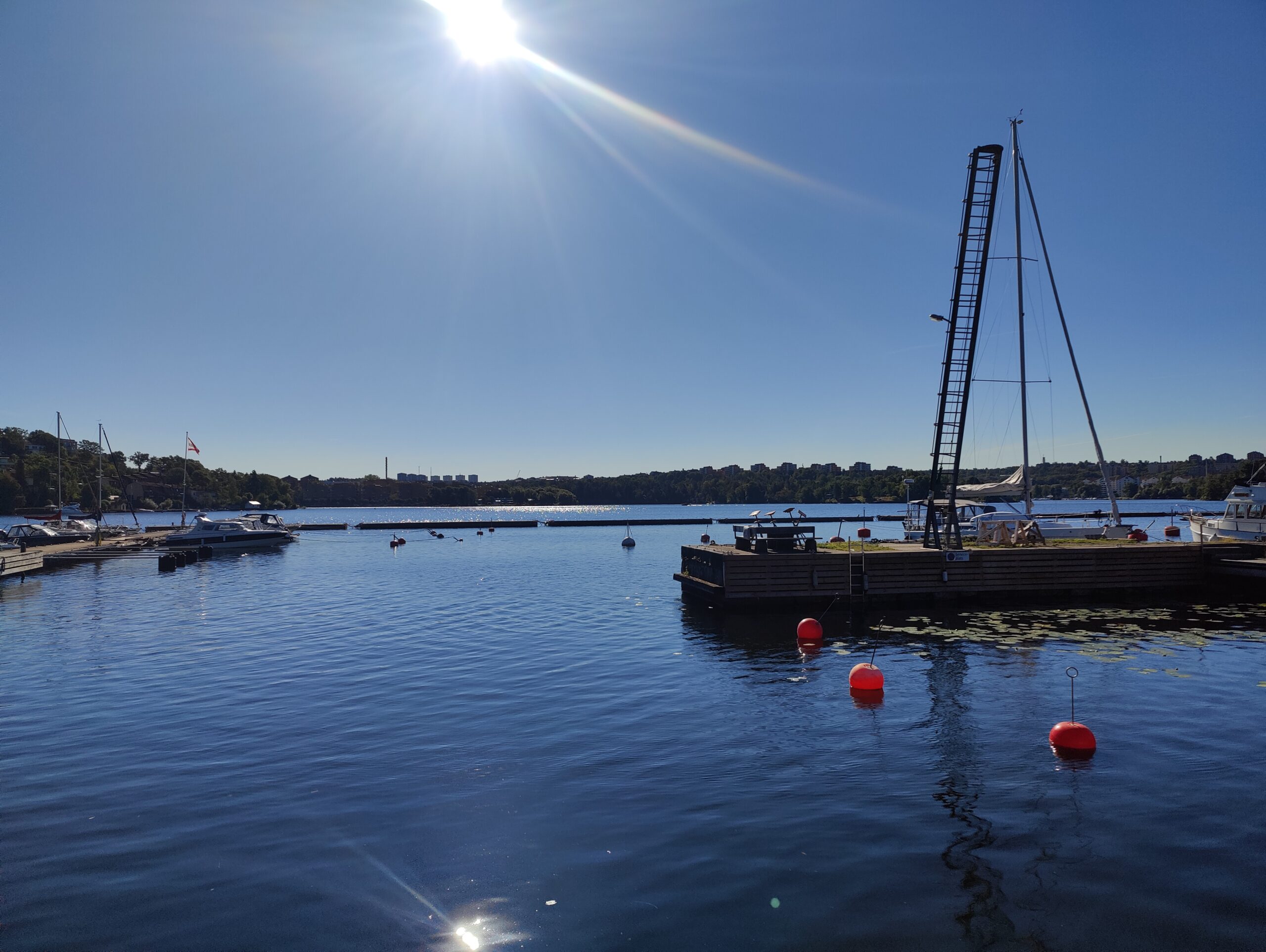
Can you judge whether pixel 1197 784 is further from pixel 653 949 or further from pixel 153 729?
pixel 153 729

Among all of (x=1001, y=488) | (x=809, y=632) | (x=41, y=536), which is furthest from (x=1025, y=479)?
(x=41, y=536)

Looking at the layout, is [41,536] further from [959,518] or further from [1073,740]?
[1073,740]

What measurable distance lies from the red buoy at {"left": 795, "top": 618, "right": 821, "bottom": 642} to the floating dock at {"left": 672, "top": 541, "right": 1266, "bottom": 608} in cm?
574

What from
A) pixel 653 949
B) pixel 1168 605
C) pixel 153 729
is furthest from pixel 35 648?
pixel 1168 605

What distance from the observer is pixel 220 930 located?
26.9 feet

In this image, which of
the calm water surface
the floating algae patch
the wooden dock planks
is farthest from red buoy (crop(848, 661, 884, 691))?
the wooden dock planks

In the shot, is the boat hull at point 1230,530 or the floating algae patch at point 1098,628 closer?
the floating algae patch at point 1098,628

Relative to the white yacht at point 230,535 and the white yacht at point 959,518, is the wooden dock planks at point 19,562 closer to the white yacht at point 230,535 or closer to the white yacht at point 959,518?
the white yacht at point 230,535

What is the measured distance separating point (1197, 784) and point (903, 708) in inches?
229

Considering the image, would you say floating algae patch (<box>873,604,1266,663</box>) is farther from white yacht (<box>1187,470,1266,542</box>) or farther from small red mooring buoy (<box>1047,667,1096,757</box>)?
small red mooring buoy (<box>1047,667,1096,757</box>)

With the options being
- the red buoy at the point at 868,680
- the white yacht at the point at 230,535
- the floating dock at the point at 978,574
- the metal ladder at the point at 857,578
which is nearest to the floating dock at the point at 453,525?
the white yacht at the point at 230,535

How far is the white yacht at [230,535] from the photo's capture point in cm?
7881

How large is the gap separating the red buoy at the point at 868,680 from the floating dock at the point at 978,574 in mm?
12209

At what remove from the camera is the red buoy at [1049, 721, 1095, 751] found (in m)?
13.5
